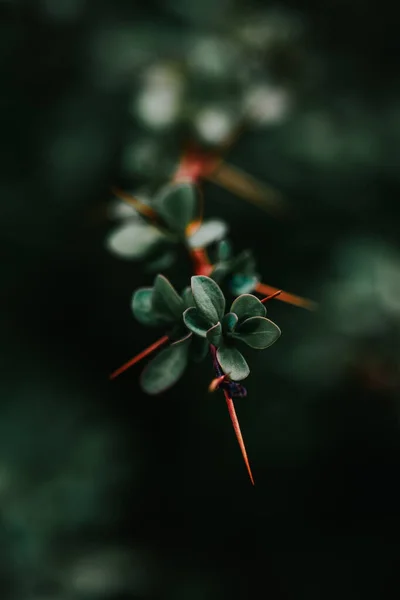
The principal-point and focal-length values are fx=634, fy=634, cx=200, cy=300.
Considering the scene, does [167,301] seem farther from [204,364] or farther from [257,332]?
[204,364]

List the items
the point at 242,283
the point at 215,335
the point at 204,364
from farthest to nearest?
the point at 204,364
the point at 242,283
the point at 215,335

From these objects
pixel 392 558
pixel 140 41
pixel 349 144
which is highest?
pixel 140 41

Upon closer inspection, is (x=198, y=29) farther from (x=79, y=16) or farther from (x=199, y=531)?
(x=199, y=531)

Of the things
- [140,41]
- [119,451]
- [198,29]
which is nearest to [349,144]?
[198,29]

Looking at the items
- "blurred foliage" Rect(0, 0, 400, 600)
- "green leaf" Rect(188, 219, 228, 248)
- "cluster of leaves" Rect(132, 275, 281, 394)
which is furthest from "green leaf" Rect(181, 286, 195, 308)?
"blurred foliage" Rect(0, 0, 400, 600)

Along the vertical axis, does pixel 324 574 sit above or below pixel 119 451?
below

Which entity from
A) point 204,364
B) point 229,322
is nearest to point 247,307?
point 229,322
